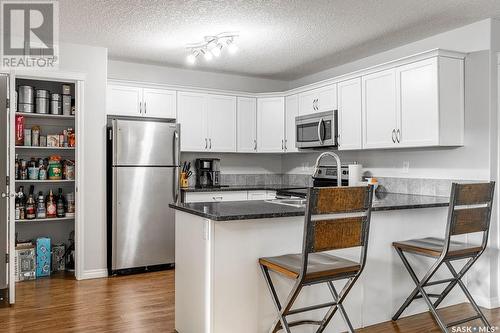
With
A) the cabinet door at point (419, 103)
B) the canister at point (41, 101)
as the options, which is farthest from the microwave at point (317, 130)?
the canister at point (41, 101)

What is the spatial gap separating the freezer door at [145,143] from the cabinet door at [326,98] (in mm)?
1720

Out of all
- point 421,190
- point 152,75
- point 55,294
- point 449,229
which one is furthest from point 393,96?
point 55,294

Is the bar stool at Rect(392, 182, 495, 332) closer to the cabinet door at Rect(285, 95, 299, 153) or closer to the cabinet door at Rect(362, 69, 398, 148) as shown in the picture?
the cabinet door at Rect(362, 69, 398, 148)

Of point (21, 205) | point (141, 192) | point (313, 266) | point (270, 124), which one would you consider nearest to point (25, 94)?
point (21, 205)

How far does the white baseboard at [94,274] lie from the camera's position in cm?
416

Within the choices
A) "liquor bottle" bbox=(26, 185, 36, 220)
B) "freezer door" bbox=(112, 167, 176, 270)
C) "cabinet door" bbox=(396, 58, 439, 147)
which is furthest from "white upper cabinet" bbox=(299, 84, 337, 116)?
"liquor bottle" bbox=(26, 185, 36, 220)

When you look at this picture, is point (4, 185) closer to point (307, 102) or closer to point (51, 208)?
point (51, 208)

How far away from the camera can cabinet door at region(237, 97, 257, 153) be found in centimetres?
538

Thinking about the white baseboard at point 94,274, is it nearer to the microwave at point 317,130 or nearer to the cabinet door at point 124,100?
the cabinet door at point 124,100

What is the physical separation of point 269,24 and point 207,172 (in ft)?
7.54

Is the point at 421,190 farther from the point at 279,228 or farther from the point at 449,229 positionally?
the point at 279,228

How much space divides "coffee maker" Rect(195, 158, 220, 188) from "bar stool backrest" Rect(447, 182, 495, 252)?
3167 mm

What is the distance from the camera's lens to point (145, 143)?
14.5ft

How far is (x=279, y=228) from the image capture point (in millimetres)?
2553
